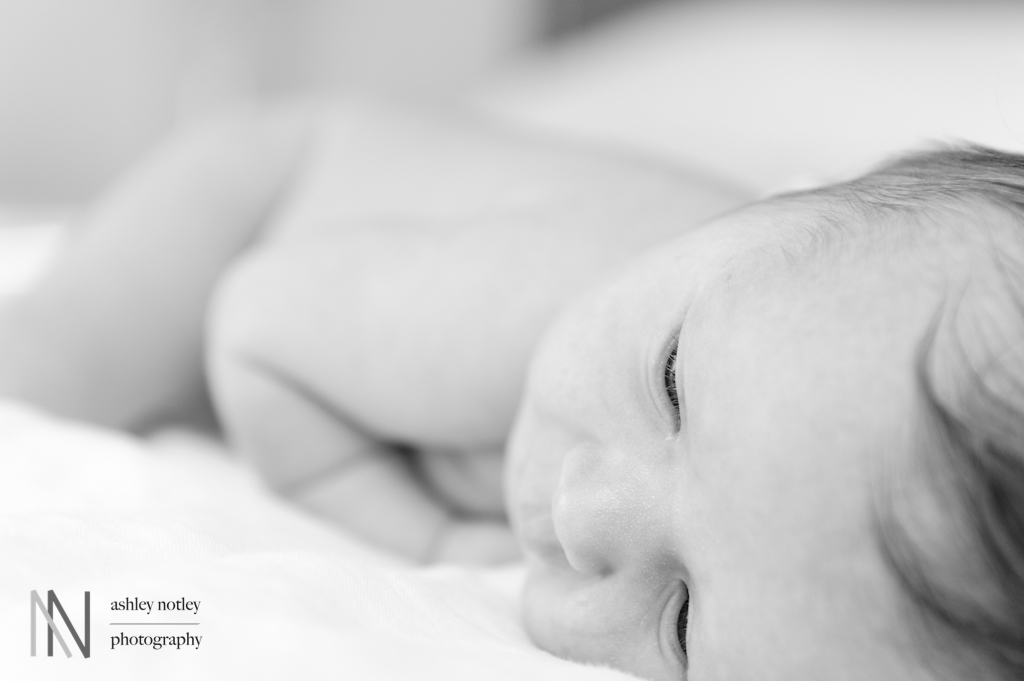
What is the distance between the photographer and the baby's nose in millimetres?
613

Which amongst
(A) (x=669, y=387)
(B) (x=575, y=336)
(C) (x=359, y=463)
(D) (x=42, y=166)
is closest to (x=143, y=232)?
(C) (x=359, y=463)

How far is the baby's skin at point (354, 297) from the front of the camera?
98 centimetres

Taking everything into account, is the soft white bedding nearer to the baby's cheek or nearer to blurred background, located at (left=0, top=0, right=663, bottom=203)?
the baby's cheek

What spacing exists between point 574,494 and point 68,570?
32 cm

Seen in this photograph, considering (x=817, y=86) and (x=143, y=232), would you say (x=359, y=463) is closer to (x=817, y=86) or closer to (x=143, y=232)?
(x=143, y=232)

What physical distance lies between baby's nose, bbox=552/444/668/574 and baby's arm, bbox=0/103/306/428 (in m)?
0.80

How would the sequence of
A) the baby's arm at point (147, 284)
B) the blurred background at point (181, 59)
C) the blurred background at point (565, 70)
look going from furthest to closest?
the blurred background at point (181, 59), the blurred background at point (565, 70), the baby's arm at point (147, 284)

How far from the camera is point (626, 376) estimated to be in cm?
68

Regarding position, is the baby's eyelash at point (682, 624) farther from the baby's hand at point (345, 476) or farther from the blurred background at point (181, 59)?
the blurred background at point (181, 59)

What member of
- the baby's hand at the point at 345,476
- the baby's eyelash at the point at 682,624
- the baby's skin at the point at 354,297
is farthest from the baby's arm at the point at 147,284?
the baby's eyelash at the point at 682,624

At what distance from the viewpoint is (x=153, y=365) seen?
1303 millimetres

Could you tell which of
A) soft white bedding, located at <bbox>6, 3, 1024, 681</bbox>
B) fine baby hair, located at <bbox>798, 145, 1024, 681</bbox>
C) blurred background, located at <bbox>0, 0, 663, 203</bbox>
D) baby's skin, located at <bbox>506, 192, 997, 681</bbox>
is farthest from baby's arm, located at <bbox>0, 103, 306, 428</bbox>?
blurred background, located at <bbox>0, 0, 663, 203</bbox>

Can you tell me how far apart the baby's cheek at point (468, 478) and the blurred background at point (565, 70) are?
0.53 m

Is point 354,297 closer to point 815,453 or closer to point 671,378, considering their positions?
point 671,378
